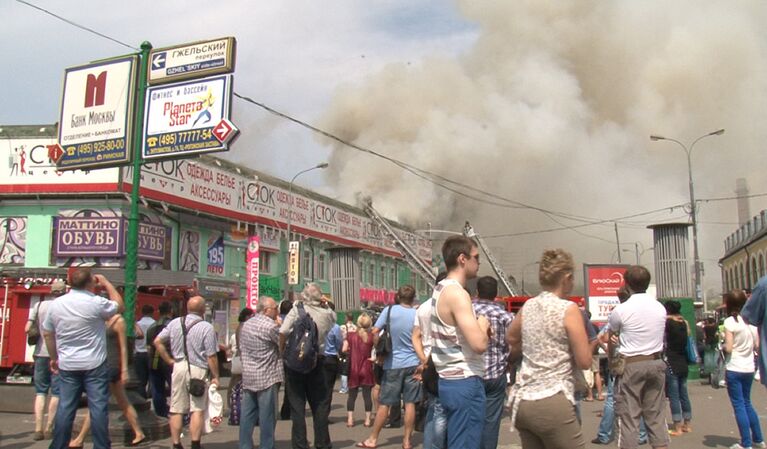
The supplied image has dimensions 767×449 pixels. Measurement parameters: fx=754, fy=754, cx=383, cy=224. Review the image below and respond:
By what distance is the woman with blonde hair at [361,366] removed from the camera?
10.5 meters

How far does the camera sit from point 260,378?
7180 mm

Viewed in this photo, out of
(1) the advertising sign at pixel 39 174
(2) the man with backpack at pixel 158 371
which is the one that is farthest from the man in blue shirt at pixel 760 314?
(1) the advertising sign at pixel 39 174

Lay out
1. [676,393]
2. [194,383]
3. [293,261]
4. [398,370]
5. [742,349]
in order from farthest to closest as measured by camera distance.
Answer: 1. [293,261]
2. [676,393]
3. [398,370]
4. [742,349]
5. [194,383]

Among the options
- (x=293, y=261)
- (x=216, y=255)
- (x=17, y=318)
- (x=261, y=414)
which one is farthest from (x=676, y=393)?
(x=293, y=261)

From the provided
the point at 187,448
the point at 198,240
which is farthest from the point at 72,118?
the point at 198,240

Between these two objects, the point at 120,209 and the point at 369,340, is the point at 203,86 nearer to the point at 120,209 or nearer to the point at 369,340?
the point at 369,340

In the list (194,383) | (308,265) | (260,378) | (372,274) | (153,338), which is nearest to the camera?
(260,378)

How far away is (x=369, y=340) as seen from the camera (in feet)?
37.0

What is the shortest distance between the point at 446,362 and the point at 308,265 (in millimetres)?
29451

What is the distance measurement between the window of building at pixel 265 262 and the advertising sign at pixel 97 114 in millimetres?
18534

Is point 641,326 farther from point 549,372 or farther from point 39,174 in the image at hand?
point 39,174

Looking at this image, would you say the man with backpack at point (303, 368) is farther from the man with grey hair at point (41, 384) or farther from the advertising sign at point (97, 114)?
the advertising sign at point (97, 114)

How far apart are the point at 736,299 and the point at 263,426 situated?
5.13 meters

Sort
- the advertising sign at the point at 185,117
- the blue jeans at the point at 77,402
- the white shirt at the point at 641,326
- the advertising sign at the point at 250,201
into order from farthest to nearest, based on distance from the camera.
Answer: the advertising sign at the point at 250,201 → the advertising sign at the point at 185,117 → the blue jeans at the point at 77,402 → the white shirt at the point at 641,326
